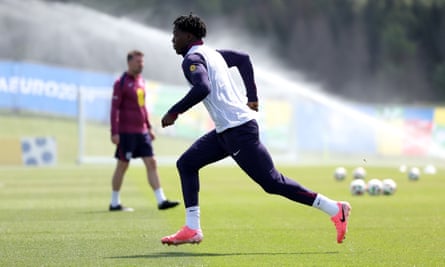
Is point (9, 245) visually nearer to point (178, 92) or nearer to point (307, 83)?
point (178, 92)

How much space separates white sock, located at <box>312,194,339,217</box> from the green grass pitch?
1.35ft

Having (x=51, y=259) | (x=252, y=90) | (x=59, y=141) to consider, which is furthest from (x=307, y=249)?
(x=59, y=141)

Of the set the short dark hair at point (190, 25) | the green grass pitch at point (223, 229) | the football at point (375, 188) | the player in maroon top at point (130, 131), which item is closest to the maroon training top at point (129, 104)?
the player in maroon top at point (130, 131)

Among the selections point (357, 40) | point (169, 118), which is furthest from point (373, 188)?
point (357, 40)

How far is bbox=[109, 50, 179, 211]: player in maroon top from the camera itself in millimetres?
15227

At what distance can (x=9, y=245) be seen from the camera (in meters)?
10.7

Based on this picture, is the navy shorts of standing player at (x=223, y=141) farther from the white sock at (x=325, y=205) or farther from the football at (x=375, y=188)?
the football at (x=375, y=188)

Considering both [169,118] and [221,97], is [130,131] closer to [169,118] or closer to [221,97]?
[221,97]

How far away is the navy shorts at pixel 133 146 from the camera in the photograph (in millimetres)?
15258

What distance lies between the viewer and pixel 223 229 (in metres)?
12.4

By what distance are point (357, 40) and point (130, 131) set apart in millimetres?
44649

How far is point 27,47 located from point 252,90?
135 feet

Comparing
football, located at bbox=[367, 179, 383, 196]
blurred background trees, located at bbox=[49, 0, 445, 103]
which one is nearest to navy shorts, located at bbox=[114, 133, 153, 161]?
football, located at bbox=[367, 179, 383, 196]

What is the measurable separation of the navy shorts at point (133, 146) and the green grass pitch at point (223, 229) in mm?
873
